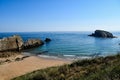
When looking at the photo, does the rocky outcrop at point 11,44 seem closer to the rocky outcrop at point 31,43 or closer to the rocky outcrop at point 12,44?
the rocky outcrop at point 12,44

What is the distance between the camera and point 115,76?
6.59 metres

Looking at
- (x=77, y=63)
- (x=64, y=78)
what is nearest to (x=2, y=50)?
(x=77, y=63)

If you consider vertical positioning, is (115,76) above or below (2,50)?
above

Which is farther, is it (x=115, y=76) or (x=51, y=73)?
(x=51, y=73)

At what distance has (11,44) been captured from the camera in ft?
159

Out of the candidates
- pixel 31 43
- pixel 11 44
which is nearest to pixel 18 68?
pixel 11 44

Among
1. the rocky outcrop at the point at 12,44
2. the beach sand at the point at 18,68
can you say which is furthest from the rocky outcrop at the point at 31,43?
the beach sand at the point at 18,68

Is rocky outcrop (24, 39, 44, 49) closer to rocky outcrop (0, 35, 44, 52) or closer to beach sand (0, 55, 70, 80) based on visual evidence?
rocky outcrop (0, 35, 44, 52)

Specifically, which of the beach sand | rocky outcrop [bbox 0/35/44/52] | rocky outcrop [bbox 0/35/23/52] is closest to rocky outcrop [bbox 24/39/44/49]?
rocky outcrop [bbox 0/35/44/52]

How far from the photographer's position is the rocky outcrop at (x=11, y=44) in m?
46.1

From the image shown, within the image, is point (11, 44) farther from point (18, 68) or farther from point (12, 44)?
point (18, 68)

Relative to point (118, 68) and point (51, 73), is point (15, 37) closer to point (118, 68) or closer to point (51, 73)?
point (51, 73)

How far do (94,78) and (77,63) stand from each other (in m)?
6.13

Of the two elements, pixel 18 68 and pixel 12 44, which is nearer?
pixel 18 68
